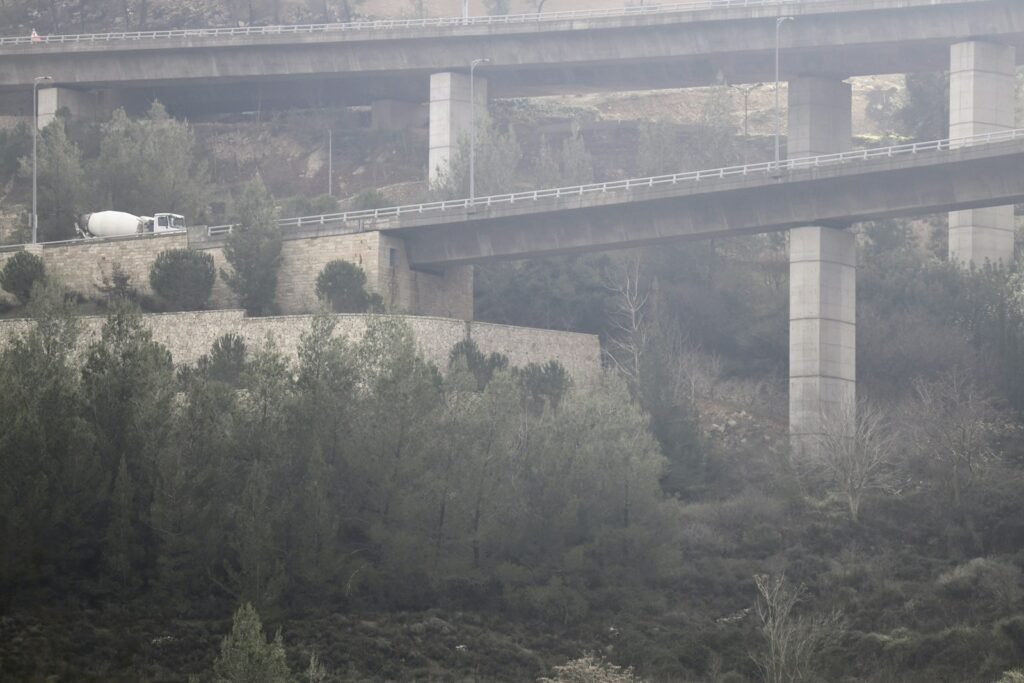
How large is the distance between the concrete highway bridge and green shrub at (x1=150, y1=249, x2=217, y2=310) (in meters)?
8.53

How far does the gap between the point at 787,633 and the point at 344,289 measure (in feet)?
98.5

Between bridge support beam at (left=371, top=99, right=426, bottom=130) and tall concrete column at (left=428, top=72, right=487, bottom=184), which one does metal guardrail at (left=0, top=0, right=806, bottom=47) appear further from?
bridge support beam at (left=371, top=99, right=426, bottom=130)

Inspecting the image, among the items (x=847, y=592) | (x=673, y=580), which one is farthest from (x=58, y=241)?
(x=847, y=592)

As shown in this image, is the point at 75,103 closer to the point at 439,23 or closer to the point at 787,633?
the point at 439,23

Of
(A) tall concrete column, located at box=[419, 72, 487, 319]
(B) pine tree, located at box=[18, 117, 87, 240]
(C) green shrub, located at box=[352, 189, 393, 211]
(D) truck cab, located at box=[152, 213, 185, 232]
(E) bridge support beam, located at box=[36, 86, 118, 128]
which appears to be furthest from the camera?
(E) bridge support beam, located at box=[36, 86, 118, 128]

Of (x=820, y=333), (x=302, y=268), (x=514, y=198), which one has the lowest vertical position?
(x=820, y=333)

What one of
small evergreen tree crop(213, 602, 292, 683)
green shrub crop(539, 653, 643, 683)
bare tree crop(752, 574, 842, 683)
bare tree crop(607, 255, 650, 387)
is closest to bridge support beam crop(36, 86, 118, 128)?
bare tree crop(607, 255, 650, 387)

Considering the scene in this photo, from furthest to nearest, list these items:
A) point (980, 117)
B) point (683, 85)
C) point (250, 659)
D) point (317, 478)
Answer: point (683, 85), point (980, 117), point (317, 478), point (250, 659)

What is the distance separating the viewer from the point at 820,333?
86.4 metres

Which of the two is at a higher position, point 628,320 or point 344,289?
point 344,289

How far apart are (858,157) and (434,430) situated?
26.4 metres

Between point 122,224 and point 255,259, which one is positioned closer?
point 255,259

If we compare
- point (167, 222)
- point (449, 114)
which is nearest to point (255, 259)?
point (167, 222)

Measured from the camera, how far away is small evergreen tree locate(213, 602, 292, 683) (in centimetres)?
5812
